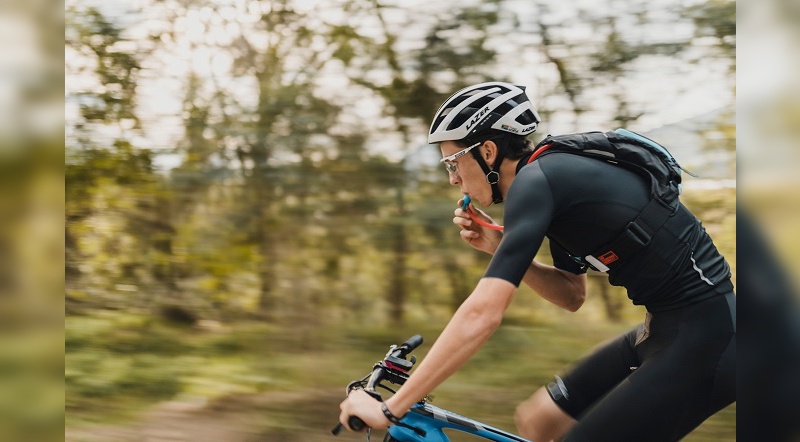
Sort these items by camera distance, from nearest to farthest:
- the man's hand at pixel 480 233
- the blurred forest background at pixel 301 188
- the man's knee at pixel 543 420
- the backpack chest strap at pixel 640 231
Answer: the backpack chest strap at pixel 640 231 < the man's knee at pixel 543 420 < the man's hand at pixel 480 233 < the blurred forest background at pixel 301 188

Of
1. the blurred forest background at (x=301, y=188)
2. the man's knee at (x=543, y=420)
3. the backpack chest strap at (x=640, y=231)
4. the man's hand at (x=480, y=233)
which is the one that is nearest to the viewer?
the backpack chest strap at (x=640, y=231)

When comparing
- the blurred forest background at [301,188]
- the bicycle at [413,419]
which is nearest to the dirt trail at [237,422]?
the blurred forest background at [301,188]

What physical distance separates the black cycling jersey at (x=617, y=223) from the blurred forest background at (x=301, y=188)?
2.25 m

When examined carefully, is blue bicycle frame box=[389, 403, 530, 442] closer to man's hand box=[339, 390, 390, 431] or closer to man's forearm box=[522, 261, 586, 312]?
man's hand box=[339, 390, 390, 431]

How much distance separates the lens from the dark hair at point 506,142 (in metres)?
2.52

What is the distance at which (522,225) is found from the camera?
211 cm

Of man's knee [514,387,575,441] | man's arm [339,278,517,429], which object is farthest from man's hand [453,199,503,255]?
man's arm [339,278,517,429]

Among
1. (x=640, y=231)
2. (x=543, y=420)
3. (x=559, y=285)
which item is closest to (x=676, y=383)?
(x=640, y=231)

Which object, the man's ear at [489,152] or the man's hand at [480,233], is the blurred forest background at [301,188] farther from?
the man's ear at [489,152]

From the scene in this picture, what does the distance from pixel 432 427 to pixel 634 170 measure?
1008 millimetres

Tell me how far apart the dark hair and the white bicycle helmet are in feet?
0.06

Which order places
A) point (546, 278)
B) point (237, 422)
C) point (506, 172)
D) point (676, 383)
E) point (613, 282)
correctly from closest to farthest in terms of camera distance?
point (676, 383)
point (613, 282)
point (506, 172)
point (546, 278)
point (237, 422)

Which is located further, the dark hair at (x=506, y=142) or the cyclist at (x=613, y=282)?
the dark hair at (x=506, y=142)

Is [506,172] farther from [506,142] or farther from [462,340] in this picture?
[462,340]
